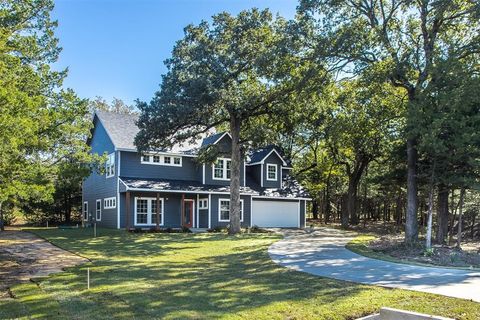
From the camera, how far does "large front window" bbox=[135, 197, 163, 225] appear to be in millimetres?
28312

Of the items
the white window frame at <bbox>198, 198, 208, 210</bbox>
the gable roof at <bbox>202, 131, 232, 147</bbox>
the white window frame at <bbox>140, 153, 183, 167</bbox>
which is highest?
the gable roof at <bbox>202, 131, 232, 147</bbox>

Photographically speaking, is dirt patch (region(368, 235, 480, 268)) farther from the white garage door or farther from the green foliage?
the white garage door

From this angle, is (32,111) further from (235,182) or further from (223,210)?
(223,210)

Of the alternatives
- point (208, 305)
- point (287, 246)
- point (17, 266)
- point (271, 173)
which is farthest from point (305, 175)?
point (208, 305)

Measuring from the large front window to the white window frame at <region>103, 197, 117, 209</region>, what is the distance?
1.57 metres

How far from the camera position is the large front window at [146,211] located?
28.3m

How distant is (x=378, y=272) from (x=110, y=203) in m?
22.0

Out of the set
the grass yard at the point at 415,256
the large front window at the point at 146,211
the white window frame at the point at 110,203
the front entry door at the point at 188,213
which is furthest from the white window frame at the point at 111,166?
the grass yard at the point at 415,256

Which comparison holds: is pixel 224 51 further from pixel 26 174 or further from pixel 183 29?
pixel 26 174

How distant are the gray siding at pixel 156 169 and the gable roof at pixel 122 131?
23.3 inches

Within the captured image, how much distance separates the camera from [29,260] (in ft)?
46.1

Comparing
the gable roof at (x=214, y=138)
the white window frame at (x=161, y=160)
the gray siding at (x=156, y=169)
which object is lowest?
the gray siding at (x=156, y=169)

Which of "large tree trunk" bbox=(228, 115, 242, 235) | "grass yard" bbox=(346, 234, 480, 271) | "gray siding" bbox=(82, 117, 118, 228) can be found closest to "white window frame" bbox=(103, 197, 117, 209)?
"gray siding" bbox=(82, 117, 118, 228)

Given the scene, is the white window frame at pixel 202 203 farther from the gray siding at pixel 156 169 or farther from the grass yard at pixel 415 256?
the grass yard at pixel 415 256
